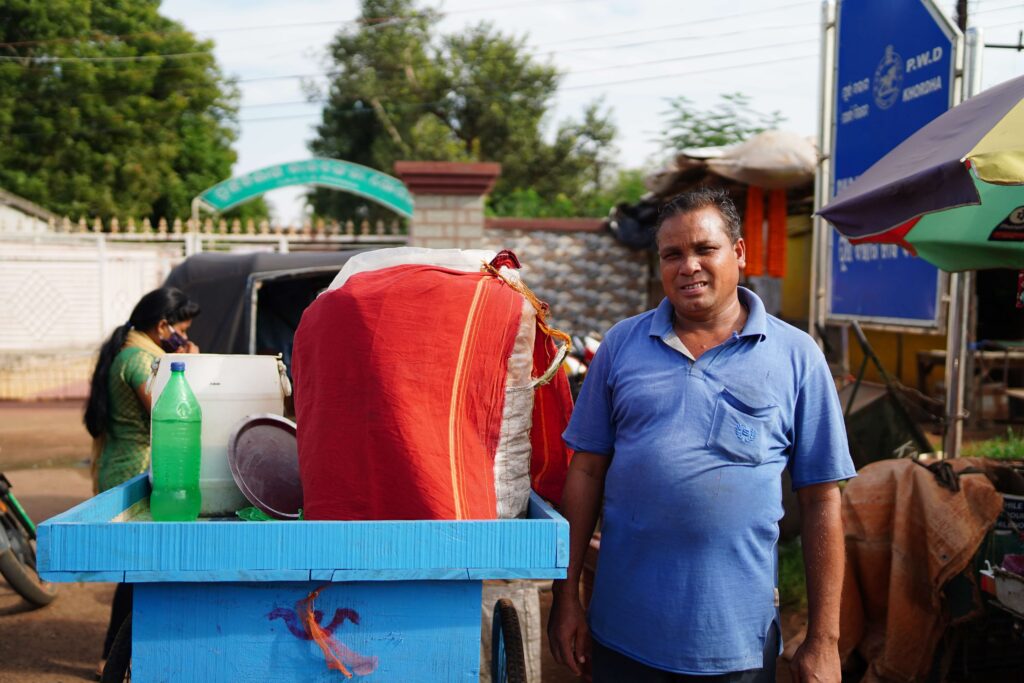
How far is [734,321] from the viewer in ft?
7.31

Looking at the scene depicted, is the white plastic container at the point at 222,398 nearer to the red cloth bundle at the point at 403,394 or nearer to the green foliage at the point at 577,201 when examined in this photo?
the red cloth bundle at the point at 403,394

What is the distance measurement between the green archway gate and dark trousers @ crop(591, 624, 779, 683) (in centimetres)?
1206

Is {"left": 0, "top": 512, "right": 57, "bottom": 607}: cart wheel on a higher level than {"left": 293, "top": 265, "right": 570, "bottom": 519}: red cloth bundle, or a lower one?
lower

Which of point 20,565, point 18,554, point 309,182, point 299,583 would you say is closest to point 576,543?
point 299,583

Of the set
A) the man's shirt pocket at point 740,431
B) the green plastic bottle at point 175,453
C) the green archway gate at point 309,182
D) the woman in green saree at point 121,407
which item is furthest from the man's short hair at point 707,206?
the green archway gate at point 309,182

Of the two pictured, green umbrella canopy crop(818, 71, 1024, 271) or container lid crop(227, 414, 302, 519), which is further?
green umbrella canopy crop(818, 71, 1024, 271)

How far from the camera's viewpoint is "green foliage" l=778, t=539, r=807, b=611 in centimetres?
488

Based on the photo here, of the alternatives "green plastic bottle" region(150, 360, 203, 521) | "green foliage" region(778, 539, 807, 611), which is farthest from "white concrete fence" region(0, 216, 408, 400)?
"green plastic bottle" region(150, 360, 203, 521)

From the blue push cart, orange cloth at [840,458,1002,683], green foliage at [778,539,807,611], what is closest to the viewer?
the blue push cart

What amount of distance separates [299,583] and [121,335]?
261cm

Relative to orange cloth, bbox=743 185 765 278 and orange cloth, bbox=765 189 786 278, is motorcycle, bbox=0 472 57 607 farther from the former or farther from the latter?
orange cloth, bbox=765 189 786 278

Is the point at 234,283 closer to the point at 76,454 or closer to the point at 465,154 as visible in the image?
the point at 76,454

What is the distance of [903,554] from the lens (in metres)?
3.64

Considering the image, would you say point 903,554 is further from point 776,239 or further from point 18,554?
point 776,239
